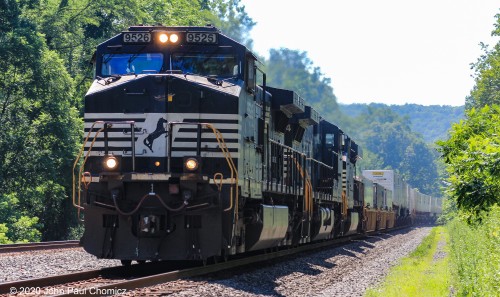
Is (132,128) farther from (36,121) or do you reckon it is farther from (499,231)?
(36,121)

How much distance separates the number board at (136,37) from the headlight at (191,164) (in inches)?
105

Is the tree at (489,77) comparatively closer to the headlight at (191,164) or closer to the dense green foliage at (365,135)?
the dense green foliage at (365,135)

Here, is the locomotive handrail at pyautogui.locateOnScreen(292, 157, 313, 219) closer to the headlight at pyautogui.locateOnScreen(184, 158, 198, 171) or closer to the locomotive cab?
the locomotive cab

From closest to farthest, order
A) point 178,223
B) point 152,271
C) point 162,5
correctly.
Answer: point 178,223 → point 152,271 → point 162,5

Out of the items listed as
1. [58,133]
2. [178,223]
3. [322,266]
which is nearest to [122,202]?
[178,223]

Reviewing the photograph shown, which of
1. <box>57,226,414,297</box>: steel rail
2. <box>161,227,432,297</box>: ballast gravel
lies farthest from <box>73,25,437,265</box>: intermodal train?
<box>161,227,432,297</box>: ballast gravel

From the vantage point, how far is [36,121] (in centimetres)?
3631

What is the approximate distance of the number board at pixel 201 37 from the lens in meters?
14.8

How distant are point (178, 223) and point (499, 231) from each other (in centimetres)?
686

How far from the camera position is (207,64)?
49.3ft

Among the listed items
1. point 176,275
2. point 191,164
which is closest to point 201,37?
point 191,164

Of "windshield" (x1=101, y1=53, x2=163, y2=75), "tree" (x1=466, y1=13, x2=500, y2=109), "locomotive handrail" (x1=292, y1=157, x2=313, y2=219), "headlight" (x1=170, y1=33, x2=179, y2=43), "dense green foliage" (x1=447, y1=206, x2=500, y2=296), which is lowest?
"dense green foliage" (x1=447, y1=206, x2=500, y2=296)

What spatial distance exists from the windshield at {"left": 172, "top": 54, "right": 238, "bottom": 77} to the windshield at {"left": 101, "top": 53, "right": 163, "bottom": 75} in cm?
34

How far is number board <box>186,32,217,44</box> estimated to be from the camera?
1475 cm
